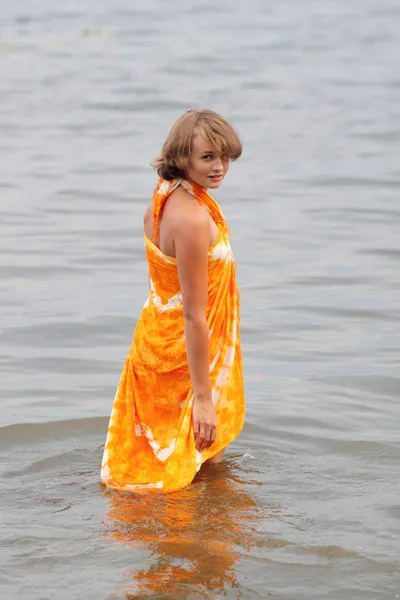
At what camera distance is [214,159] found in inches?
183

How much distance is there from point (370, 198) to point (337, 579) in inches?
299

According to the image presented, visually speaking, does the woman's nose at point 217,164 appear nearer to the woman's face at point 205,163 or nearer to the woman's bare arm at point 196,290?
the woman's face at point 205,163

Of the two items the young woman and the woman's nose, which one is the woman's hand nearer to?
the young woman

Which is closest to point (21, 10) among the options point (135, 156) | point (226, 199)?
point (135, 156)

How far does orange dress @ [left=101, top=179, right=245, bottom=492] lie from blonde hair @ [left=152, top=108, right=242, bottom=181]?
0.60 feet

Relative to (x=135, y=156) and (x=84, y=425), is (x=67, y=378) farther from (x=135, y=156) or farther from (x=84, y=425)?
(x=135, y=156)

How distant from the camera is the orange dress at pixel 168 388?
486cm

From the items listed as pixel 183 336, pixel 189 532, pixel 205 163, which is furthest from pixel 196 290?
pixel 189 532

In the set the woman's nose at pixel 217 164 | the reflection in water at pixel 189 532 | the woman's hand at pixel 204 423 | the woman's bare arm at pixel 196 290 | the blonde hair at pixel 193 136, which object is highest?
the blonde hair at pixel 193 136

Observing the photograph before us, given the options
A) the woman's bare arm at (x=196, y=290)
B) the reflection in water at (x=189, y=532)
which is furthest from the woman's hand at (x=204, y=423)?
the reflection in water at (x=189, y=532)

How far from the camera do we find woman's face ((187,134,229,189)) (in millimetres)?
4604

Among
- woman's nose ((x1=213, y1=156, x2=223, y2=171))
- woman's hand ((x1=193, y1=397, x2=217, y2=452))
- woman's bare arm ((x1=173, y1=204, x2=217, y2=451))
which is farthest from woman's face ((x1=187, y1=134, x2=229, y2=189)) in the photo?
woman's hand ((x1=193, y1=397, x2=217, y2=452))

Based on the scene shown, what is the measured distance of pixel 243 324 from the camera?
8078 millimetres

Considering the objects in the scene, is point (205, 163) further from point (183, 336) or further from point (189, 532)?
point (189, 532)
